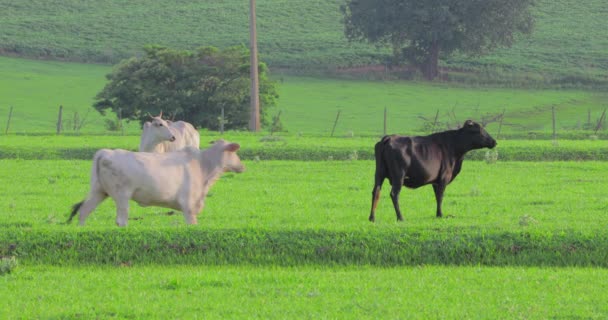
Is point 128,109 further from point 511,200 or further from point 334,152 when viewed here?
point 511,200

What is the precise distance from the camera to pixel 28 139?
37.2 metres

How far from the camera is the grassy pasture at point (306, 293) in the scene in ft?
35.8

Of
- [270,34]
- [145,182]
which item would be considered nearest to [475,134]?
[145,182]

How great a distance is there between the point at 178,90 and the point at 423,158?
34397 mm

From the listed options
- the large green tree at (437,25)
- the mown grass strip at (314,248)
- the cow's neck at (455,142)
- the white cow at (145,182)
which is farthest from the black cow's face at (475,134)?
the large green tree at (437,25)

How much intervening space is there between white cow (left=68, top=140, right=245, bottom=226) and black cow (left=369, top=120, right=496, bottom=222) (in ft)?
8.83

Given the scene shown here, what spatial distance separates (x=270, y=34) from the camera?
91188mm

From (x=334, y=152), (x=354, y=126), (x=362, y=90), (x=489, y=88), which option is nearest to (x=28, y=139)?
(x=334, y=152)

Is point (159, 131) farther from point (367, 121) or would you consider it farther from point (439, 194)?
point (367, 121)

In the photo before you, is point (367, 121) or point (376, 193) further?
point (367, 121)

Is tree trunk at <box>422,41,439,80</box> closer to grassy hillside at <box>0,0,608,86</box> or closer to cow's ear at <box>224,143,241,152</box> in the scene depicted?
grassy hillside at <box>0,0,608,86</box>

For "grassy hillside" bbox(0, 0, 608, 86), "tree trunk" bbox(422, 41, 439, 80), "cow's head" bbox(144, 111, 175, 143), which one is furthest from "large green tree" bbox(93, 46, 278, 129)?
"grassy hillside" bbox(0, 0, 608, 86)

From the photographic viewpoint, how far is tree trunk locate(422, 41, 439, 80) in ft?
254

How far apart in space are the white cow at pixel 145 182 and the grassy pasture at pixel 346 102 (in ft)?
118
